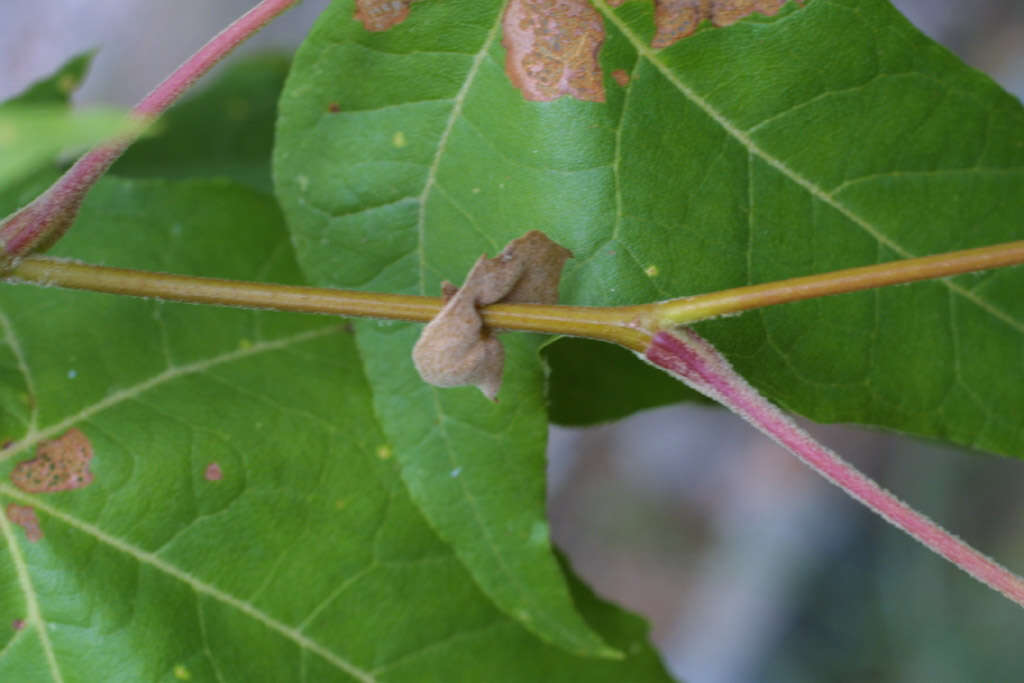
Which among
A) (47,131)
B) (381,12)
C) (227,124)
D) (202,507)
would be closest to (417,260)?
(381,12)

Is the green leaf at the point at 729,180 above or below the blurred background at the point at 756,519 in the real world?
above

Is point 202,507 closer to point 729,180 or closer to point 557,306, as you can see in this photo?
point 557,306

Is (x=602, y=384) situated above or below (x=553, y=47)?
below

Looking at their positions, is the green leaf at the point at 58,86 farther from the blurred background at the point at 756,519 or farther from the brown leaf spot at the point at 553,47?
the blurred background at the point at 756,519

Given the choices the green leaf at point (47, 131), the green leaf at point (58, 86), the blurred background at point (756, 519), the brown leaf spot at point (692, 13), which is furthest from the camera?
the blurred background at point (756, 519)

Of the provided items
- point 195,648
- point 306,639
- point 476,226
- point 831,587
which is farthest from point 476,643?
point 831,587

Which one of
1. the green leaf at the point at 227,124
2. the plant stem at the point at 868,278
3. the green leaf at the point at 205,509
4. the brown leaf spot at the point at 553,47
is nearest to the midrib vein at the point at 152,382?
the green leaf at the point at 205,509

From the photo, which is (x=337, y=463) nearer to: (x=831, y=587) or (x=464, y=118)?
(x=464, y=118)
